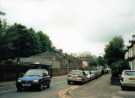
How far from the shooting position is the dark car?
23.1 metres

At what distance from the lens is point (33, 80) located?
23.4 meters

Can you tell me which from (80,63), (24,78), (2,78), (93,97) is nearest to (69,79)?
(2,78)

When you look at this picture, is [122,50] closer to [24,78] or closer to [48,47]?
[24,78]

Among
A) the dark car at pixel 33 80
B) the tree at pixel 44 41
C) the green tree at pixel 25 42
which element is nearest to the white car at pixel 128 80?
the dark car at pixel 33 80

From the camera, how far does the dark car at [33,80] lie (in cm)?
2314

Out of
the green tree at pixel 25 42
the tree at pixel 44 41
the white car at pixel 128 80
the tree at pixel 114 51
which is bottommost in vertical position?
the white car at pixel 128 80

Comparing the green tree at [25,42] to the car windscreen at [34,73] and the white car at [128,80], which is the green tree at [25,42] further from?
the white car at [128,80]

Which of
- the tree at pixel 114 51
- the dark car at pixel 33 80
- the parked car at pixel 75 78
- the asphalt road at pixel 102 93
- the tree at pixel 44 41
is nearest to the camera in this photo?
the asphalt road at pixel 102 93

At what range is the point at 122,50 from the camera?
58.9 metres

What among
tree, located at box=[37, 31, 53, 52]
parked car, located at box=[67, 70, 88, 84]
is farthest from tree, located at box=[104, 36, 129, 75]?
tree, located at box=[37, 31, 53, 52]

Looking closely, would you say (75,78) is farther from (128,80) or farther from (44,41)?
(44,41)

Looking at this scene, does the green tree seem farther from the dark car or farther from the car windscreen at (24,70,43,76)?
the dark car

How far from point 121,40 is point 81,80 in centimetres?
2780

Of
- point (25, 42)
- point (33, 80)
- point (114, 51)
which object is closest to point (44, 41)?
point (25, 42)
